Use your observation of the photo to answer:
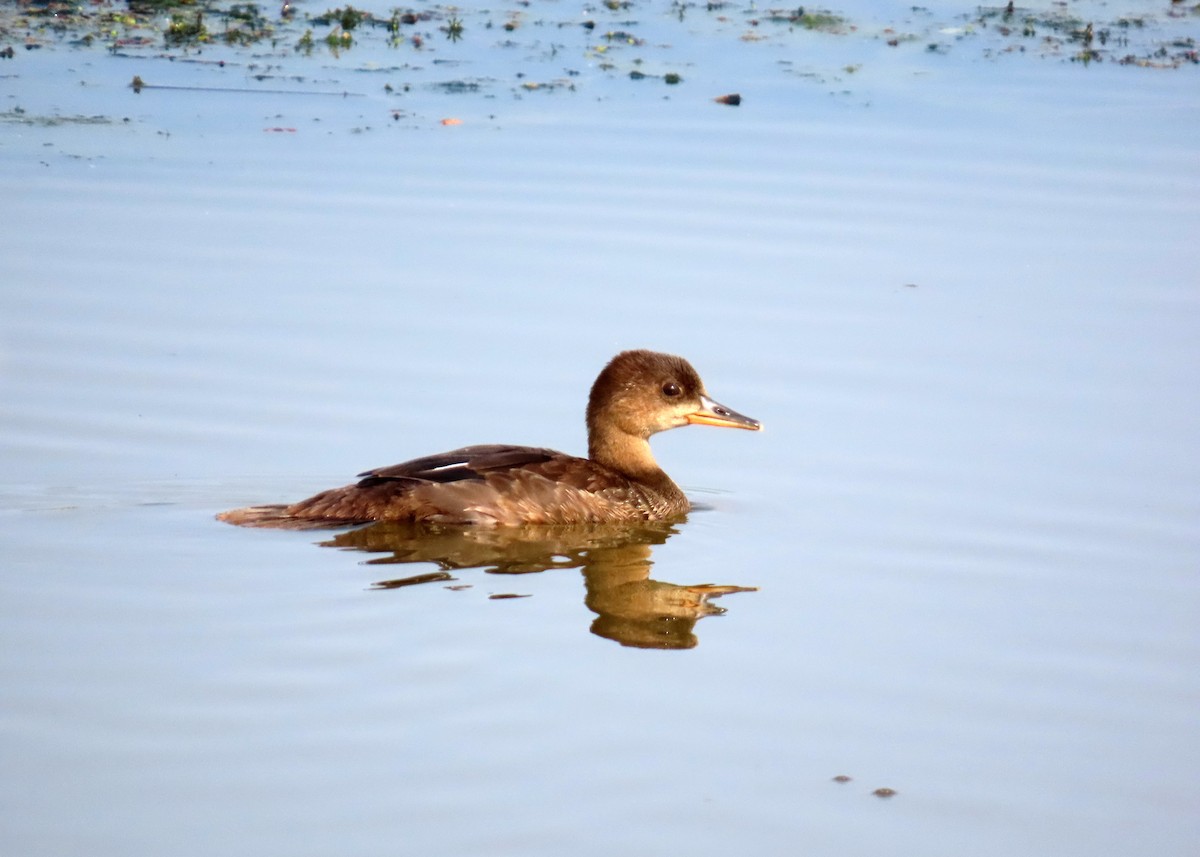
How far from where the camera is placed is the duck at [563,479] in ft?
29.2

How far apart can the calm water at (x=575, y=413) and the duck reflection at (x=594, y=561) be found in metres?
0.07

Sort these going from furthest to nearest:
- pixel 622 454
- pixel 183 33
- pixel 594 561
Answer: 1. pixel 183 33
2. pixel 622 454
3. pixel 594 561

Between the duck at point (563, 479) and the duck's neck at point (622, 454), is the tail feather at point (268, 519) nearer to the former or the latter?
the duck at point (563, 479)

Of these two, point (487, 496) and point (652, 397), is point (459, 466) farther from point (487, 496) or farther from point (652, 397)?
point (652, 397)

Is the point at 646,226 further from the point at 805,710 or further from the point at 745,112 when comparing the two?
the point at 805,710

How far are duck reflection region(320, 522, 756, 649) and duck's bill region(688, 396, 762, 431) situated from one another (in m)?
0.68

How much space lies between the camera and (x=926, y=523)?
355 inches

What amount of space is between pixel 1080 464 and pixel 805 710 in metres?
3.46

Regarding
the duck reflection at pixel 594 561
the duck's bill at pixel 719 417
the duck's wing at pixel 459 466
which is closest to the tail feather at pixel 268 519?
the duck reflection at pixel 594 561

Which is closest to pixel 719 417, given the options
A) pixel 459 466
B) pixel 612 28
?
pixel 459 466

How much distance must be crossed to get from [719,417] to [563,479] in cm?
99

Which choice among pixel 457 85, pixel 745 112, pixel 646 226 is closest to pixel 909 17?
pixel 745 112

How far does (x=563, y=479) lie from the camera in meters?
9.46

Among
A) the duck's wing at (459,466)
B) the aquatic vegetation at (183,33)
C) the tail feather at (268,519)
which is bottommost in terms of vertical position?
the tail feather at (268,519)
